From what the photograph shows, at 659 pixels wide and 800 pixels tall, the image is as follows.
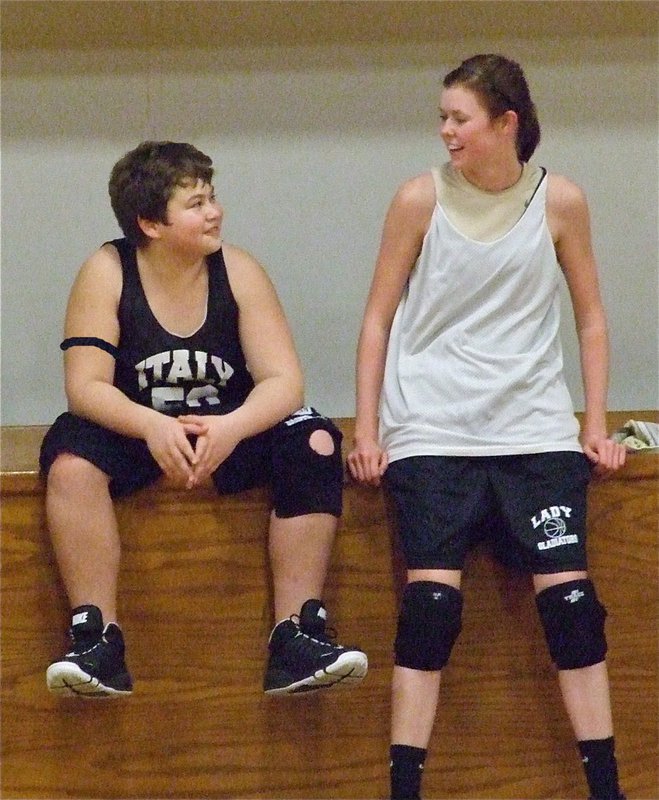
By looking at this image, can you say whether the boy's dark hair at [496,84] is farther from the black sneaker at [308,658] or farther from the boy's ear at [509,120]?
the black sneaker at [308,658]

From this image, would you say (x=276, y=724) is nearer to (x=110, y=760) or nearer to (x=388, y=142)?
(x=110, y=760)

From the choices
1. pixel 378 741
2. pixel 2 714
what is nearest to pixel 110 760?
pixel 2 714

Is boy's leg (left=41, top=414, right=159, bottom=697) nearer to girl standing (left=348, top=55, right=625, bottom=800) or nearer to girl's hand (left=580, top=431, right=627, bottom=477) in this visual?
girl standing (left=348, top=55, right=625, bottom=800)

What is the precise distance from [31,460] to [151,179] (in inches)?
16.0

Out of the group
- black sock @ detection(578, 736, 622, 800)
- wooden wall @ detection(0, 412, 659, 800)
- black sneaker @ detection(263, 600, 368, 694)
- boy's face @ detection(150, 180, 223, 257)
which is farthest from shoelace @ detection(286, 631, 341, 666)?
boy's face @ detection(150, 180, 223, 257)

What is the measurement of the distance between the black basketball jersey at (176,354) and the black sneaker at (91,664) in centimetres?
28

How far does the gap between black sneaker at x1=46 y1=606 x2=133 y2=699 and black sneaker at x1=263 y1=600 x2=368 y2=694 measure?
0.58 feet

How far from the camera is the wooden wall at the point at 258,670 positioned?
1.45m

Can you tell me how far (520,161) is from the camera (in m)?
1.46

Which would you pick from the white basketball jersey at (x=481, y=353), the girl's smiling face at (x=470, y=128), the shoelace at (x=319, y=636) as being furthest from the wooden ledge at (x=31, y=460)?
the girl's smiling face at (x=470, y=128)

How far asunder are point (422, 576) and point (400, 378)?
25cm

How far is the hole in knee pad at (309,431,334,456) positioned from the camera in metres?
1.39

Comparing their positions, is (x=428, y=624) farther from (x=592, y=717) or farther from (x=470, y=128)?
(x=470, y=128)

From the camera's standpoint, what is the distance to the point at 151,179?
146 cm
